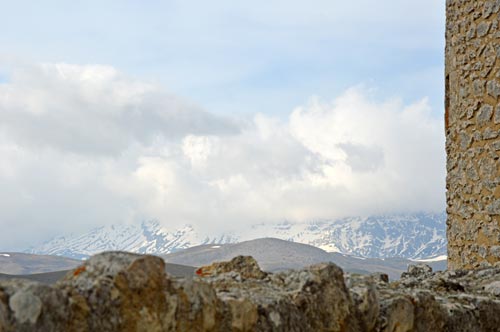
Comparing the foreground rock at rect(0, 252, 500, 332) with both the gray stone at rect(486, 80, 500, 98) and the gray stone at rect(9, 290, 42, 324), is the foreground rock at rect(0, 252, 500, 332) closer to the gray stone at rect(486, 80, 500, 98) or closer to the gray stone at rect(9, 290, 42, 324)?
the gray stone at rect(9, 290, 42, 324)

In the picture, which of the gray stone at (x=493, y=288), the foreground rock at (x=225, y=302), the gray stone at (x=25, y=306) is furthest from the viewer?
the gray stone at (x=493, y=288)

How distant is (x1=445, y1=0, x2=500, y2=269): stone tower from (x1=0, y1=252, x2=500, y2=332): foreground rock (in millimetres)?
3528

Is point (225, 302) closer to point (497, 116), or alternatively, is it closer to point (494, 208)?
point (494, 208)

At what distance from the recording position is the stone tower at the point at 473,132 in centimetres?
879

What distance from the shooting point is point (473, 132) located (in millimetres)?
9117

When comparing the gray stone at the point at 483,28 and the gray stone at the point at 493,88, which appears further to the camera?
the gray stone at the point at 483,28

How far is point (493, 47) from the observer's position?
891 centimetres

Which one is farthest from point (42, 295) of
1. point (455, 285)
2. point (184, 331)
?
point (455, 285)

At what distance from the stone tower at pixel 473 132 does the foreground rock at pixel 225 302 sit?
11.6ft

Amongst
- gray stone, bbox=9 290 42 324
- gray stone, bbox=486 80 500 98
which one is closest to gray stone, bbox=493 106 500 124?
gray stone, bbox=486 80 500 98

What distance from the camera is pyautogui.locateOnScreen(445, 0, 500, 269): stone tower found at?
28.8 feet

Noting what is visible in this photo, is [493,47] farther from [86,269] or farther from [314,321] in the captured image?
[86,269]

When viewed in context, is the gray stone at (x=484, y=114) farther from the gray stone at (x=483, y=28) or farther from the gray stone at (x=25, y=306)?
the gray stone at (x=25, y=306)

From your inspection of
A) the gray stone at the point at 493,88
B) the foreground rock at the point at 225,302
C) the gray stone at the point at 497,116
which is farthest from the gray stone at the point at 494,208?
the foreground rock at the point at 225,302
